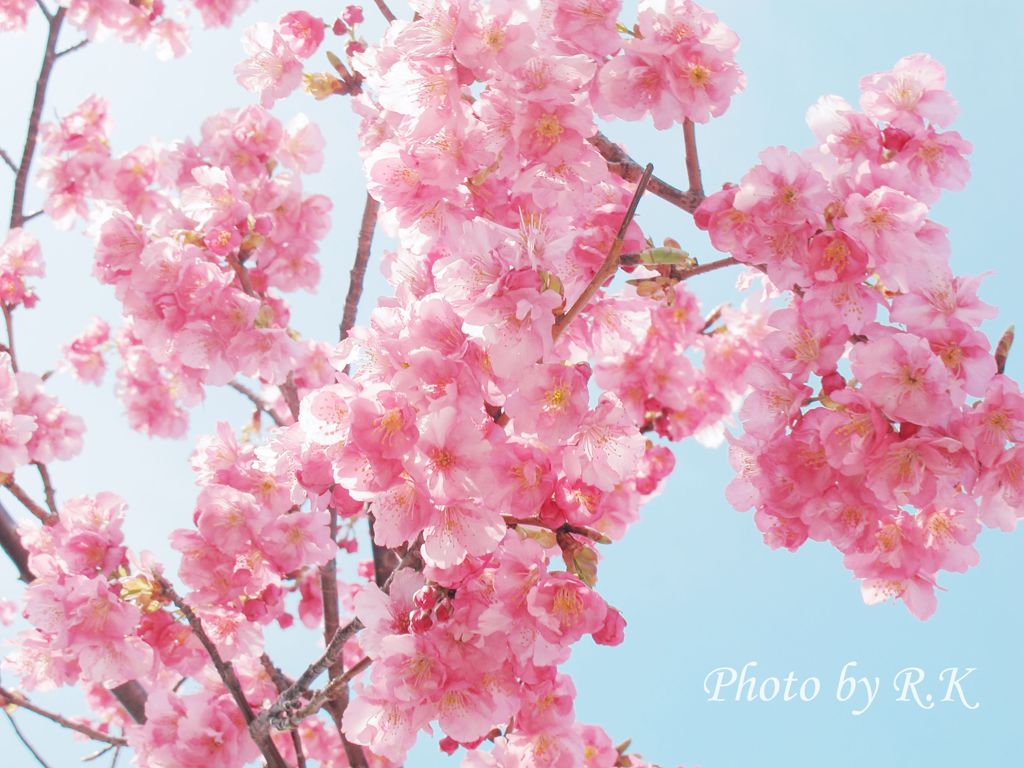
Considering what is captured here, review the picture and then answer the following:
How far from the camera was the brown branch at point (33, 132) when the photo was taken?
12.7ft

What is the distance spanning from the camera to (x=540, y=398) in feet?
5.05

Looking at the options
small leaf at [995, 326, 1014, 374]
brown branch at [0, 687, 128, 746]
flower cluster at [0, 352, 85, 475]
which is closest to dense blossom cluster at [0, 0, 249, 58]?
flower cluster at [0, 352, 85, 475]

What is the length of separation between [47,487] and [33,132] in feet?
5.77

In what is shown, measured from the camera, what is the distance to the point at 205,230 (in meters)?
2.66

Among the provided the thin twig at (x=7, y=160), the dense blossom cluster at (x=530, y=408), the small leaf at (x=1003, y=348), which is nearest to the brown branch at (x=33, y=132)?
the thin twig at (x=7, y=160)

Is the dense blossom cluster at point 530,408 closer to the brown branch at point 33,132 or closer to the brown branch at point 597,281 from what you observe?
the brown branch at point 597,281

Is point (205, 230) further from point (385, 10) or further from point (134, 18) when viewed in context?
point (134, 18)

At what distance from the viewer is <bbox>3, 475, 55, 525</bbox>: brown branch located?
3023 mm

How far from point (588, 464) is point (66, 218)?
139 inches

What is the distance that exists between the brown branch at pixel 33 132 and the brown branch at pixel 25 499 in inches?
56.6

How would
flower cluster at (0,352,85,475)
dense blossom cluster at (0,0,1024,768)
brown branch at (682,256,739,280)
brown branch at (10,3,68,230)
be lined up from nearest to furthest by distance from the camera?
dense blossom cluster at (0,0,1024,768) → brown branch at (682,256,739,280) → flower cluster at (0,352,85,475) → brown branch at (10,3,68,230)

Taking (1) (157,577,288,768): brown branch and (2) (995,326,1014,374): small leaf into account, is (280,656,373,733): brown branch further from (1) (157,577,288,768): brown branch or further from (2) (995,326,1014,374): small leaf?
(2) (995,326,1014,374): small leaf

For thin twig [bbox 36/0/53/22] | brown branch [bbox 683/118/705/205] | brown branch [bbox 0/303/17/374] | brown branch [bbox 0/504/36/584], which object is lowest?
brown branch [bbox 0/504/36/584]

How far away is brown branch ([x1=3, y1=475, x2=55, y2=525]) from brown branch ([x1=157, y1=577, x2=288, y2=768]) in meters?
1.03
